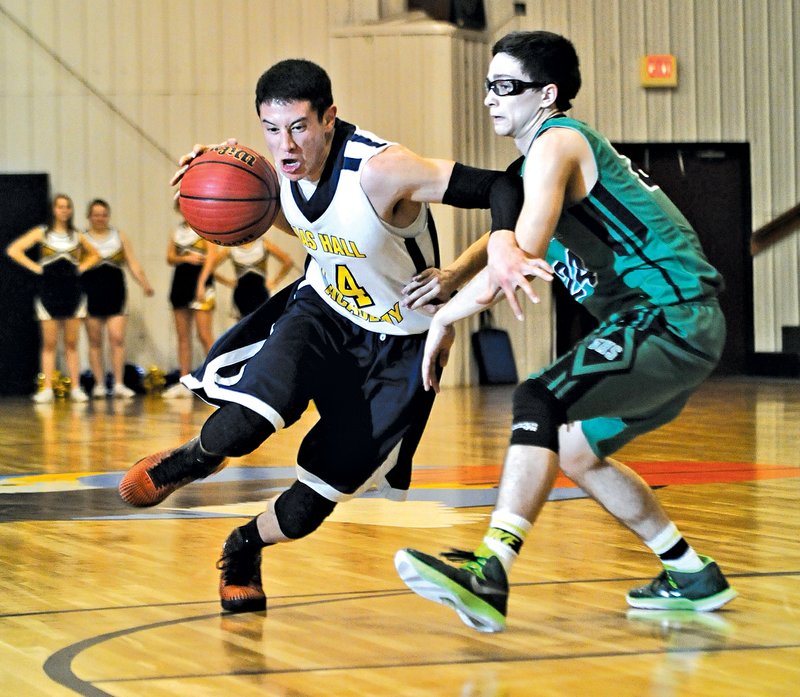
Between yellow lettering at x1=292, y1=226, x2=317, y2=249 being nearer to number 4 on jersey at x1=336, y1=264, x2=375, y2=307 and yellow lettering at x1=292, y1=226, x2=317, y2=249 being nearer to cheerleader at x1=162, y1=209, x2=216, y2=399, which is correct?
number 4 on jersey at x1=336, y1=264, x2=375, y2=307

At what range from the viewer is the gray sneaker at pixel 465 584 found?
293cm

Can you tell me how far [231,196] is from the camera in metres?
3.85

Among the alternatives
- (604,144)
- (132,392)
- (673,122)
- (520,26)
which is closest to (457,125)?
(520,26)

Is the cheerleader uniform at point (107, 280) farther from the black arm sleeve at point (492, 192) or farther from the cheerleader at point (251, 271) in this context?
the black arm sleeve at point (492, 192)

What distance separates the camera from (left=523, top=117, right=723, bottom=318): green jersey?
10.8 ft

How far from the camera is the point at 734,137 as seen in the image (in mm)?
14594

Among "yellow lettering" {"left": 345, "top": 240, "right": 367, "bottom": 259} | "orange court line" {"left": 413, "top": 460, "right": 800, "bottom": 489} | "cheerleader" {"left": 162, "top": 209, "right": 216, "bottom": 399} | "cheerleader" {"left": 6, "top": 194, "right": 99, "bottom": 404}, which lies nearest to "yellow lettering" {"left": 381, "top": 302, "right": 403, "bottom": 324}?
"yellow lettering" {"left": 345, "top": 240, "right": 367, "bottom": 259}

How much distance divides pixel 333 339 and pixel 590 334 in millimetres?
751

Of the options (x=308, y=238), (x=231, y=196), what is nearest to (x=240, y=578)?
(x=308, y=238)

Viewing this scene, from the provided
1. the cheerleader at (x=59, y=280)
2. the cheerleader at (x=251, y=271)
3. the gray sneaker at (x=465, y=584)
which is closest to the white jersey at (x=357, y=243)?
the gray sneaker at (x=465, y=584)

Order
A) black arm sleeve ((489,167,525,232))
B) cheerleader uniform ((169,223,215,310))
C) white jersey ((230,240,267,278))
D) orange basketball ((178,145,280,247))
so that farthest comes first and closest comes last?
white jersey ((230,240,267,278)), cheerleader uniform ((169,223,215,310)), orange basketball ((178,145,280,247)), black arm sleeve ((489,167,525,232))

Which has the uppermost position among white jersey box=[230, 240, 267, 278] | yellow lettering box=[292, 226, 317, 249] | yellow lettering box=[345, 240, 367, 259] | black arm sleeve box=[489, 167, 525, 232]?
black arm sleeve box=[489, 167, 525, 232]

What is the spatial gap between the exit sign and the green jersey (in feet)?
37.1

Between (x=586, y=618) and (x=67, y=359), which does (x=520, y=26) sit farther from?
(x=586, y=618)
